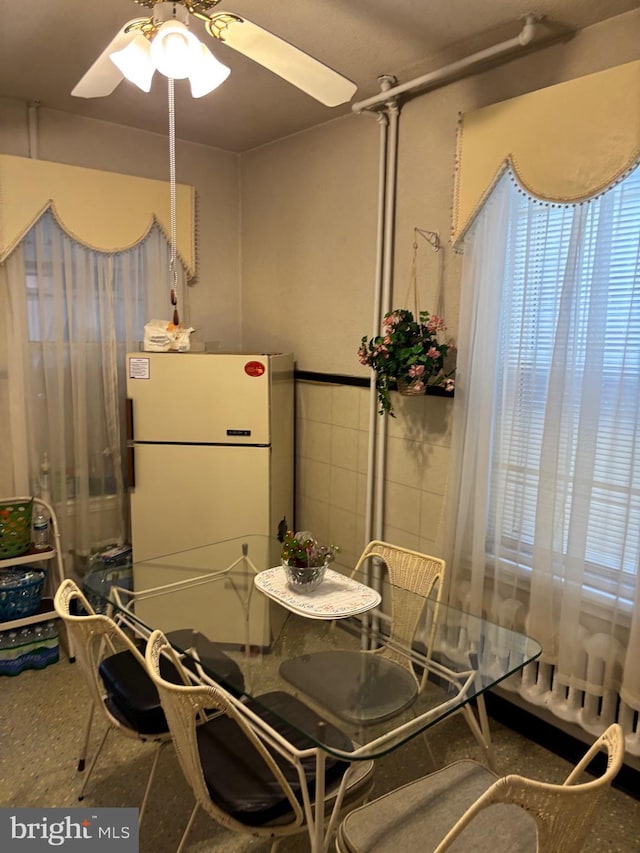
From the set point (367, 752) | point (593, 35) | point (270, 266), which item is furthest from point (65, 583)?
point (593, 35)

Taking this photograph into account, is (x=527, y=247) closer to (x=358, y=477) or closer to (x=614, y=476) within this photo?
(x=614, y=476)

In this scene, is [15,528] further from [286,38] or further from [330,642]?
[286,38]

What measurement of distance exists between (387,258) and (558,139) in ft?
3.20

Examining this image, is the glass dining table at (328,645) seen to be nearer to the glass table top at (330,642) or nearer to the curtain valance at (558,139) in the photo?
the glass table top at (330,642)

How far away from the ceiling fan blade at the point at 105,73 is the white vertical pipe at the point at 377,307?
1347 millimetres

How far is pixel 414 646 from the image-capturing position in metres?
1.97

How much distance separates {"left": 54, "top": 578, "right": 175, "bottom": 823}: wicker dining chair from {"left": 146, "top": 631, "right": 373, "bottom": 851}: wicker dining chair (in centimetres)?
25

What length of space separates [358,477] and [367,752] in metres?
1.86

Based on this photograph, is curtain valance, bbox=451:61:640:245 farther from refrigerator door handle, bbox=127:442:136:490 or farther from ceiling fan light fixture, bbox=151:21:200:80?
refrigerator door handle, bbox=127:442:136:490

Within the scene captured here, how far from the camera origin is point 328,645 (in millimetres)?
1897

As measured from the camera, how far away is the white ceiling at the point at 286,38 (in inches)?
80.4

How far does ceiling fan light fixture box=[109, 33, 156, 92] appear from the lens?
5.29 feet

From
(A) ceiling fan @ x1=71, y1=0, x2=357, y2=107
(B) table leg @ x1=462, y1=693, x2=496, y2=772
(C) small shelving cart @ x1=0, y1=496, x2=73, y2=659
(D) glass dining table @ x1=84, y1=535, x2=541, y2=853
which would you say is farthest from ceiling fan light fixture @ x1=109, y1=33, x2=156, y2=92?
(C) small shelving cart @ x1=0, y1=496, x2=73, y2=659

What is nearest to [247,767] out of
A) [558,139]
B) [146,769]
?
[146,769]
